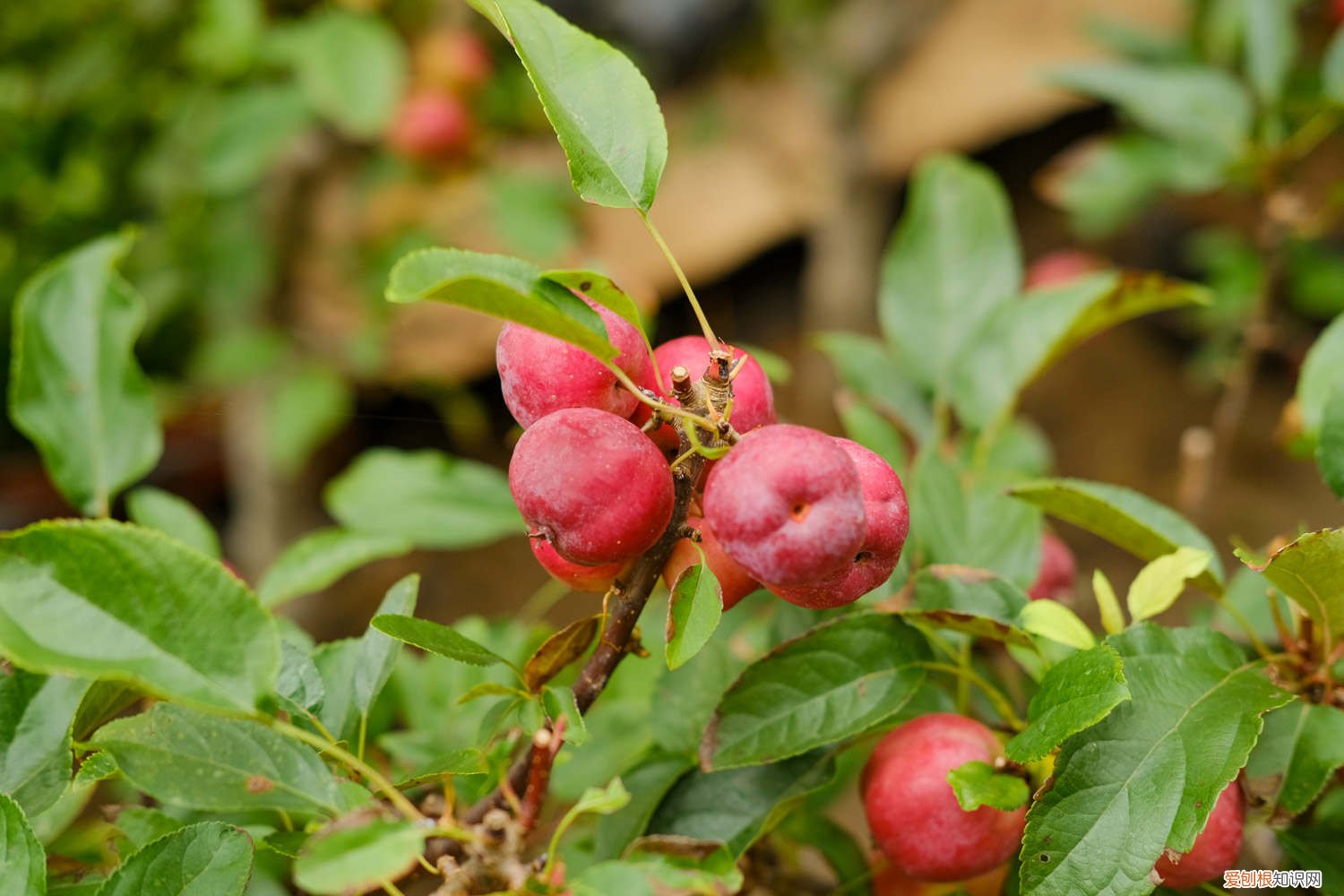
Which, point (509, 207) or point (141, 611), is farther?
point (509, 207)

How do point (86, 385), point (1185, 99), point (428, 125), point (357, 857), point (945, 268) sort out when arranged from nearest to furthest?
1. point (357, 857)
2. point (86, 385)
3. point (945, 268)
4. point (1185, 99)
5. point (428, 125)

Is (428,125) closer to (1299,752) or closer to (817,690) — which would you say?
(817,690)

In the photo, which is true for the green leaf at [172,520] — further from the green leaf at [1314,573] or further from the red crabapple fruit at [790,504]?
the green leaf at [1314,573]

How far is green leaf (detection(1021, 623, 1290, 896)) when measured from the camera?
45 cm

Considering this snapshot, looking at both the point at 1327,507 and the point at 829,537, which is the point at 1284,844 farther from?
the point at 1327,507

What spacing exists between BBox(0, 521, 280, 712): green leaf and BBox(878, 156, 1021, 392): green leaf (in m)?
0.59

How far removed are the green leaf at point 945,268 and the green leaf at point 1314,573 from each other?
14.4 inches

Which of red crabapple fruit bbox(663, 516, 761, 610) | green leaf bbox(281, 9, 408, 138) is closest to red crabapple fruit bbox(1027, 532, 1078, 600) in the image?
red crabapple fruit bbox(663, 516, 761, 610)

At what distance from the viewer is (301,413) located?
162cm

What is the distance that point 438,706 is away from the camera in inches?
31.0

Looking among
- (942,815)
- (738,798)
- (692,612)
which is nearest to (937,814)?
(942,815)

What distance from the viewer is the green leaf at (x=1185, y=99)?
102 centimetres

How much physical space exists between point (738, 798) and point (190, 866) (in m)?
0.27

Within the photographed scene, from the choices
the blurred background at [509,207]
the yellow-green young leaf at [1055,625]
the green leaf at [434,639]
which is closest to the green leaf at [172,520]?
the green leaf at [434,639]
